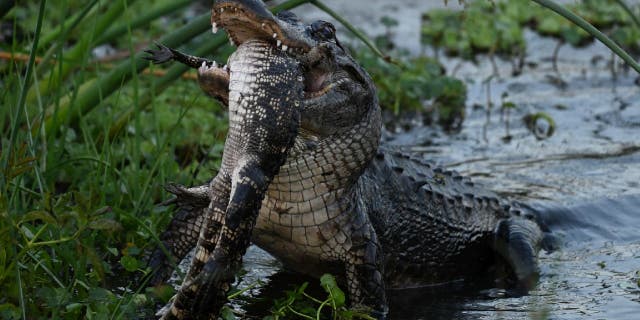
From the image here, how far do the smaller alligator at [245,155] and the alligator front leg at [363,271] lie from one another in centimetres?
85

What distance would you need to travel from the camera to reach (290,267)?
4184 mm

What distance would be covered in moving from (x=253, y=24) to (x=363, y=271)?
1223mm

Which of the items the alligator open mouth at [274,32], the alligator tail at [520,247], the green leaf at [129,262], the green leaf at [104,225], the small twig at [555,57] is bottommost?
the green leaf at [129,262]

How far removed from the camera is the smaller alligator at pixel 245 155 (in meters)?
2.89

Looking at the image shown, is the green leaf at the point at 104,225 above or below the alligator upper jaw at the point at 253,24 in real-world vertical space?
below

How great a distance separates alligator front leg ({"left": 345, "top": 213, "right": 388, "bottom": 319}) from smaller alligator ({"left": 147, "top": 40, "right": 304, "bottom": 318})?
854 millimetres

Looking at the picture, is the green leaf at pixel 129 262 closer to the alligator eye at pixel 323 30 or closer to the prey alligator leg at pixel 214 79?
the prey alligator leg at pixel 214 79

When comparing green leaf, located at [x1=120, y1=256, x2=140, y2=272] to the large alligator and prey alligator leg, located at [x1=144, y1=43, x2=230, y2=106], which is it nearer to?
the large alligator

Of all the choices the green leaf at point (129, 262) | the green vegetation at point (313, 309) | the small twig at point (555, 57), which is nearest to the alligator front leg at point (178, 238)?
the green leaf at point (129, 262)

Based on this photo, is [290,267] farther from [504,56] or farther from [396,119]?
[504,56]

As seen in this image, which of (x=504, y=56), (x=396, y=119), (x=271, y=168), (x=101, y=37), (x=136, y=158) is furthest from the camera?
(x=504, y=56)

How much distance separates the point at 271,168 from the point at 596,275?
2130 mm

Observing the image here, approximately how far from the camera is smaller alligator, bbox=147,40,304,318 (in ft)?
9.48

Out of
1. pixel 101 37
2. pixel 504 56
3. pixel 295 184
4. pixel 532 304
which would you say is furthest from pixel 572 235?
pixel 504 56
